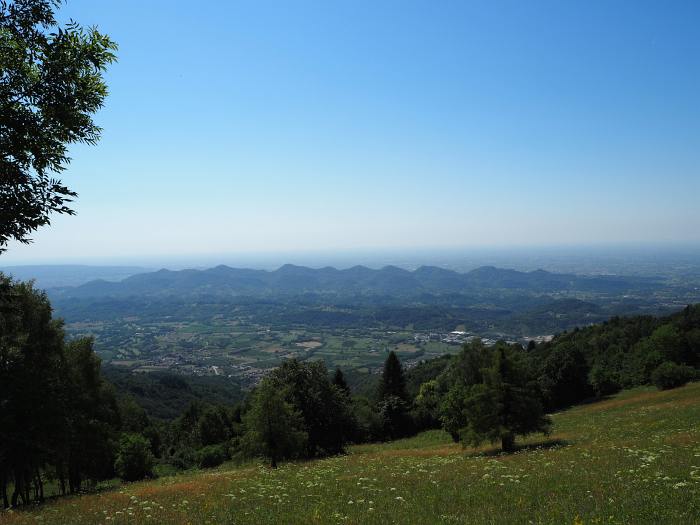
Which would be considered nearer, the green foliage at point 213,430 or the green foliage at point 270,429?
the green foliage at point 270,429

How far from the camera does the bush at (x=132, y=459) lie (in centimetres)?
3250

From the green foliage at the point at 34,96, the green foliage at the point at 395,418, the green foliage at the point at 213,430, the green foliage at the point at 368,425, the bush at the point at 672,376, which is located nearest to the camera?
the green foliage at the point at 34,96

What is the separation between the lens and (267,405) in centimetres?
2817

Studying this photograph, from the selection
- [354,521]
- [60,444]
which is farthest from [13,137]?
[60,444]

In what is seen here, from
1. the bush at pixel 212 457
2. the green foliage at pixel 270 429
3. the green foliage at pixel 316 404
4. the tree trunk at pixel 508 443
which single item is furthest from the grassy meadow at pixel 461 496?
the bush at pixel 212 457

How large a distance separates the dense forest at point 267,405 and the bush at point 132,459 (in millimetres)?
94

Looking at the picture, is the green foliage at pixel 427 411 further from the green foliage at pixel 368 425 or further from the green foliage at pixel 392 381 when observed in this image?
the green foliage at pixel 368 425

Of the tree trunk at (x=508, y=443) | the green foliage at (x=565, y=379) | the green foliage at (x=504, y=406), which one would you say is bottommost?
the green foliage at (x=565, y=379)

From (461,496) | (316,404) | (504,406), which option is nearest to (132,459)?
(316,404)

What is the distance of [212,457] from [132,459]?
84.7 ft

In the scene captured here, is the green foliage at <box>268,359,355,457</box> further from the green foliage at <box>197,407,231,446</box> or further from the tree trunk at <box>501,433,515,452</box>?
the green foliage at <box>197,407,231,446</box>

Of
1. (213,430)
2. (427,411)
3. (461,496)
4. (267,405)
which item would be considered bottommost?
(213,430)

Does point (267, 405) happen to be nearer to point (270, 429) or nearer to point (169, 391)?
point (270, 429)

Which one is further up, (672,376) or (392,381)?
(672,376)
